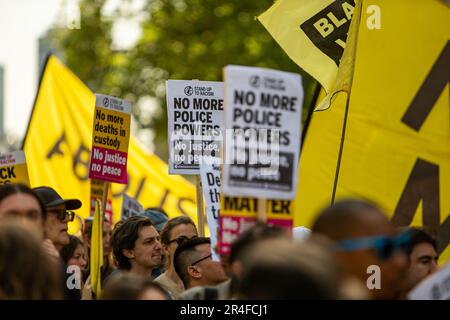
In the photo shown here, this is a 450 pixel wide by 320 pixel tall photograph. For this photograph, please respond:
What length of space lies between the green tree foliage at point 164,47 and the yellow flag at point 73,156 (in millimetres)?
10031

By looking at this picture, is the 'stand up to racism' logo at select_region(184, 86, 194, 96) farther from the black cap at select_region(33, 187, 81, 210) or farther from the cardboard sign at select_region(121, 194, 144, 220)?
the cardboard sign at select_region(121, 194, 144, 220)

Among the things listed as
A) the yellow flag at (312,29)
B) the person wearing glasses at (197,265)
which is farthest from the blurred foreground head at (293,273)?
the yellow flag at (312,29)

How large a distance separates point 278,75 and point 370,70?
355 centimetres

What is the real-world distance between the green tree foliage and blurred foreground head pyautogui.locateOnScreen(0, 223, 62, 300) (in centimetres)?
2222

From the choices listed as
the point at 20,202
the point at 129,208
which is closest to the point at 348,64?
the point at 20,202

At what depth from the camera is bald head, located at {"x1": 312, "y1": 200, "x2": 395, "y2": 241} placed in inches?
214

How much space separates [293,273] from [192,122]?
6.11 metres

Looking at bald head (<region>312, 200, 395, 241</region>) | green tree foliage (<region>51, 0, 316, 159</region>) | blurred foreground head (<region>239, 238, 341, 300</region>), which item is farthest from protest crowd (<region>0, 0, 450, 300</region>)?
green tree foliage (<region>51, 0, 316, 159</region>)

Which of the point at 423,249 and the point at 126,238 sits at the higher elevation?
the point at 126,238

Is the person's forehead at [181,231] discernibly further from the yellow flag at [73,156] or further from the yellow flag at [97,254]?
the yellow flag at [73,156]

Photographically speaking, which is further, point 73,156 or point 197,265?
point 73,156

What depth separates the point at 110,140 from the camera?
1011cm

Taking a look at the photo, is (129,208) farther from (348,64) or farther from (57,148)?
(348,64)

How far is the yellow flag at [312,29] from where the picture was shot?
10.3 meters
